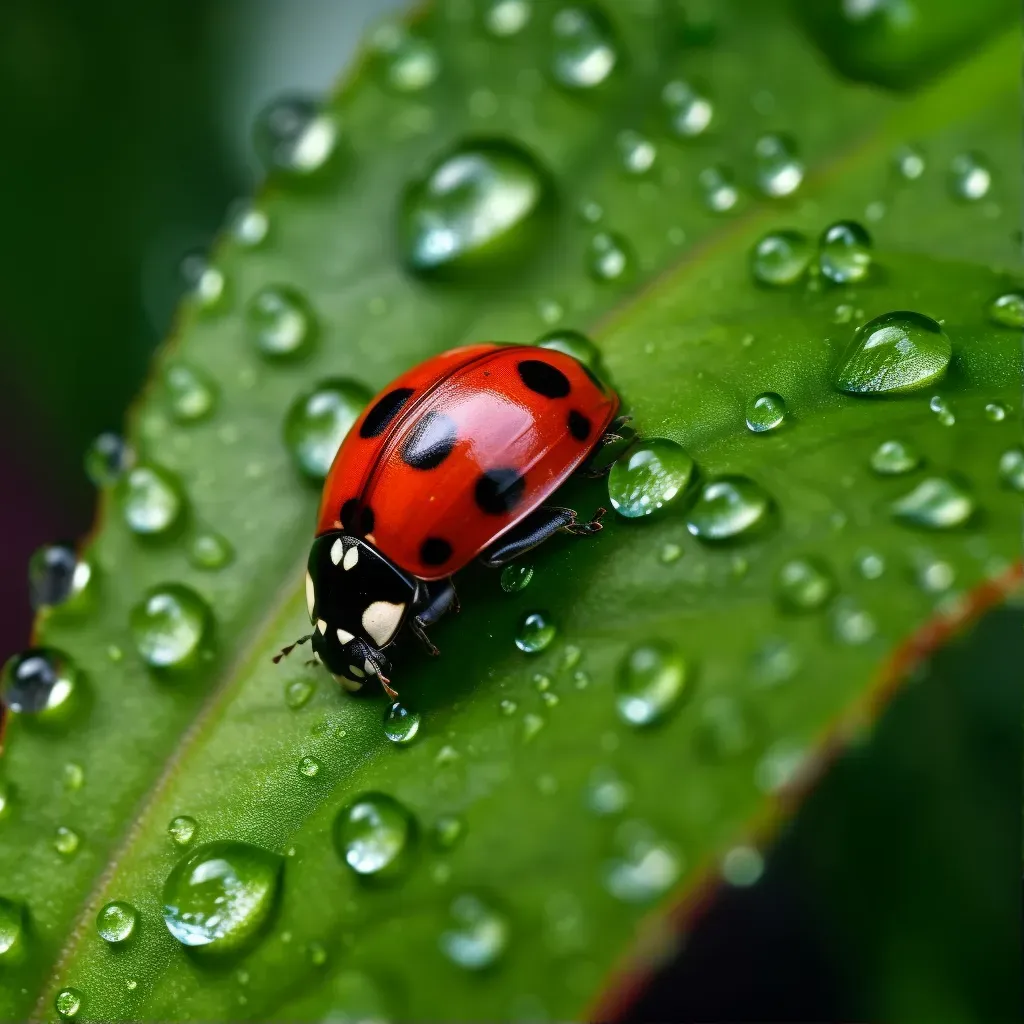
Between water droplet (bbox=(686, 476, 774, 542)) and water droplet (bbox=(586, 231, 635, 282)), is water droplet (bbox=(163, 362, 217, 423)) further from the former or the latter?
water droplet (bbox=(686, 476, 774, 542))

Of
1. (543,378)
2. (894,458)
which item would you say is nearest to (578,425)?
(543,378)

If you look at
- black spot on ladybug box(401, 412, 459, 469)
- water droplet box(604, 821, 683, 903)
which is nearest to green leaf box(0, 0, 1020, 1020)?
water droplet box(604, 821, 683, 903)

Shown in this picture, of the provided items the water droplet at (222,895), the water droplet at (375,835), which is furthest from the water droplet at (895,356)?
the water droplet at (222,895)

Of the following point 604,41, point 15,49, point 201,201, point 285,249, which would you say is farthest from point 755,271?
point 15,49

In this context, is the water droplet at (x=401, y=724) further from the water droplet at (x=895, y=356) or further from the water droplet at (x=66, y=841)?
the water droplet at (x=895, y=356)

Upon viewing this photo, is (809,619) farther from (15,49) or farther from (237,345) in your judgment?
(15,49)

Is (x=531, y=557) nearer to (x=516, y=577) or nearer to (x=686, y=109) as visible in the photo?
(x=516, y=577)
